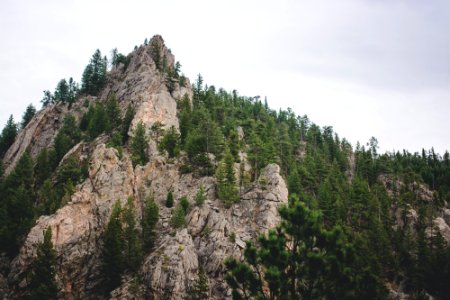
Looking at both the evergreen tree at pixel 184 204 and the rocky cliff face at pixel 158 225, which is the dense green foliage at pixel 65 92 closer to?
the rocky cliff face at pixel 158 225

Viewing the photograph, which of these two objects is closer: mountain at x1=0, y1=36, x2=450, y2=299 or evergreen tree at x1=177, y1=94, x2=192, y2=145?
mountain at x1=0, y1=36, x2=450, y2=299

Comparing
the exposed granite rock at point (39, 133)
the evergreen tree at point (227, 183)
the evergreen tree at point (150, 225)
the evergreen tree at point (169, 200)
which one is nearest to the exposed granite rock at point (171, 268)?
the evergreen tree at point (150, 225)

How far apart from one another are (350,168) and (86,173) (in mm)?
80992

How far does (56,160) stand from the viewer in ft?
240

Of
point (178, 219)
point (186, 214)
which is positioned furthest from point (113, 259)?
point (186, 214)

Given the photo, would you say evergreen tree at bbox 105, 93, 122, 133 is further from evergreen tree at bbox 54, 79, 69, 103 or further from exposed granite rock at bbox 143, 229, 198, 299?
exposed granite rock at bbox 143, 229, 198, 299

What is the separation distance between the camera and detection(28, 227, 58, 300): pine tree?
4203 cm

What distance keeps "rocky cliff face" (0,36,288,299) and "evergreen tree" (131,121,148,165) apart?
1403mm

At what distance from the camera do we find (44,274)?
144ft

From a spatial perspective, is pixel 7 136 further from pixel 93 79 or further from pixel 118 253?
pixel 118 253

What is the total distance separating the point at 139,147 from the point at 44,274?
3045cm

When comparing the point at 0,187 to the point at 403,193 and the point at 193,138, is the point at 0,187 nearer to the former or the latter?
the point at 193,138

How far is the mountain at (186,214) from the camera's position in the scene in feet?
75.4

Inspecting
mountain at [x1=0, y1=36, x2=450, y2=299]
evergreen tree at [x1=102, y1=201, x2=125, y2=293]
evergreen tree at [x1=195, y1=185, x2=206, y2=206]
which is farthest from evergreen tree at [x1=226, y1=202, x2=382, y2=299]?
evergreen tree at [x1=195, y1=185, x2=206, y2=206]
